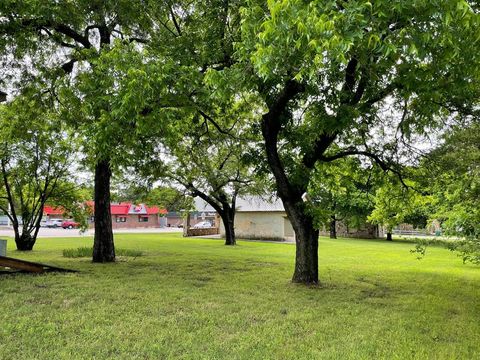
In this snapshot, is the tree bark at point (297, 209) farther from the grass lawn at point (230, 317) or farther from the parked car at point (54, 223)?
the parked car at point (54, 223)

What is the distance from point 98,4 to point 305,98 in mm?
5655

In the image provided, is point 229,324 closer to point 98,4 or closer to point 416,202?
point 416,202

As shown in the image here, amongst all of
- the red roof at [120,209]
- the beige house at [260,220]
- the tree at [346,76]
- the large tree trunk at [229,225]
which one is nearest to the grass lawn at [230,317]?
the tree at [346,76]

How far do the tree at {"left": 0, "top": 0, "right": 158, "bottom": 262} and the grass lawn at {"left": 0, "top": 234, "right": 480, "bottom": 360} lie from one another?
2846 mm

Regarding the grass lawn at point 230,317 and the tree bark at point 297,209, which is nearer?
the grass lawn at point 230,317

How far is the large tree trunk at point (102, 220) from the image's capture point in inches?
499

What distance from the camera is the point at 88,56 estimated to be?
9.46 meters

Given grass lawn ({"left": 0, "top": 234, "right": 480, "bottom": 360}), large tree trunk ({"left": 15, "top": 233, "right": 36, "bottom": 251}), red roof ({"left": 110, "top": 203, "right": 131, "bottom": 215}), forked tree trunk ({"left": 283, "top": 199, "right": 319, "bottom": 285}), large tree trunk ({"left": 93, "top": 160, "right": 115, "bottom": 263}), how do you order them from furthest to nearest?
1. red roof ({"left": 110, "top": 203, "right": 131, "bottom": 215})
2. large tree trunk ({"left": 15, "top": 233, "right": 36, "bottom": 251})
3. large tree trunk ({"left": 93, "top": 160, "right": 115, "bottom": 263})
4. forked tree trunk ({"left": 283, "top": 199, "right": 319, "bottom": 285})
5. grass lawn ({"left": 0, "top": 234, "right": 480, "bottom": 360})

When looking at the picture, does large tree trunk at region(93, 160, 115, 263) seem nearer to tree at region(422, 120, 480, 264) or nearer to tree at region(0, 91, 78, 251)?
tree at region(0, 91, 78, 251)

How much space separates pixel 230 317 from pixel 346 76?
17.4 ft

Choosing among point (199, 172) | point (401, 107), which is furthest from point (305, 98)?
point (199, 172)

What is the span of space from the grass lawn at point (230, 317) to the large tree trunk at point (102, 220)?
93.9 inches

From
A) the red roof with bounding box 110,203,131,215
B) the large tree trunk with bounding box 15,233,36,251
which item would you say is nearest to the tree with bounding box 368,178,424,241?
the large tree trunk with bounding box 15,233,36,251

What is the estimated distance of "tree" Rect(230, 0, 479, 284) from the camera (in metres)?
3.39
